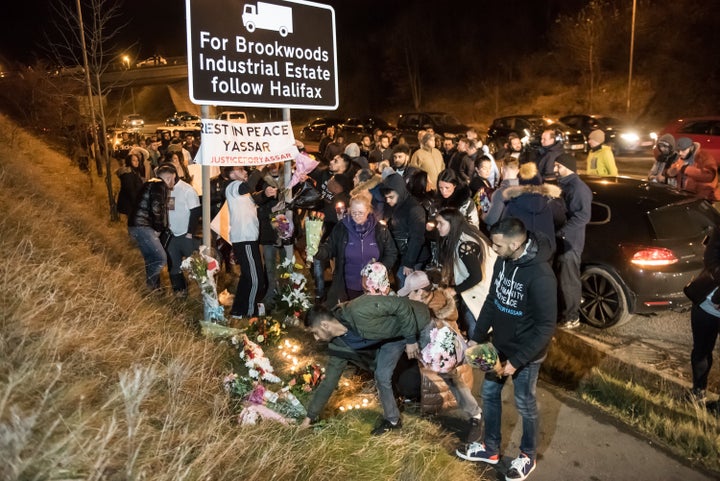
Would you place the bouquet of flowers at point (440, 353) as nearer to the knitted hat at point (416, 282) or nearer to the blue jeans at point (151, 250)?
the knitted hat at point (416, 282)

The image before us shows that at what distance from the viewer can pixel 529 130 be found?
2286 centimetres

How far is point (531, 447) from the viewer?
12.8ft

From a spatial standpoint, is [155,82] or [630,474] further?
[155,82]

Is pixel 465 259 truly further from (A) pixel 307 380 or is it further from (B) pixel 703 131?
(B) pixel 703 131

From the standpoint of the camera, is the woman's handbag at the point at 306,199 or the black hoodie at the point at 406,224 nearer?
the black hoodie at the point at 406,224

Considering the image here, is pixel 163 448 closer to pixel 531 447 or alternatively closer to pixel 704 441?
pixel 531 447

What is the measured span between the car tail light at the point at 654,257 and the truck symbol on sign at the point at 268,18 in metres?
4.20

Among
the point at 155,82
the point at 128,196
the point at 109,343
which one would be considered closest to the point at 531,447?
the point at 109,343

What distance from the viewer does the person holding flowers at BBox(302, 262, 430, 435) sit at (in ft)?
13.0

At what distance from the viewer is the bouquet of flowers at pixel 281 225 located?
6578 millimetres

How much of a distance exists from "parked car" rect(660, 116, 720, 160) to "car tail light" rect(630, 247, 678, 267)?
1176 centimetres

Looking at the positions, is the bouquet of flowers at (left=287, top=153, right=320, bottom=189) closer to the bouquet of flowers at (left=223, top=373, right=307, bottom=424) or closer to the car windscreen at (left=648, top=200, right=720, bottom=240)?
the bouquet of flowers at (left=223, top=373, right=307, bottom=424)

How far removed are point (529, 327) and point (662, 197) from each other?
3.51 metres

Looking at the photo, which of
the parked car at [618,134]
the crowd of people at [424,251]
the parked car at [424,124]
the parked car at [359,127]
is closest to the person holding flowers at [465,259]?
the crowd of people at [424,251]
